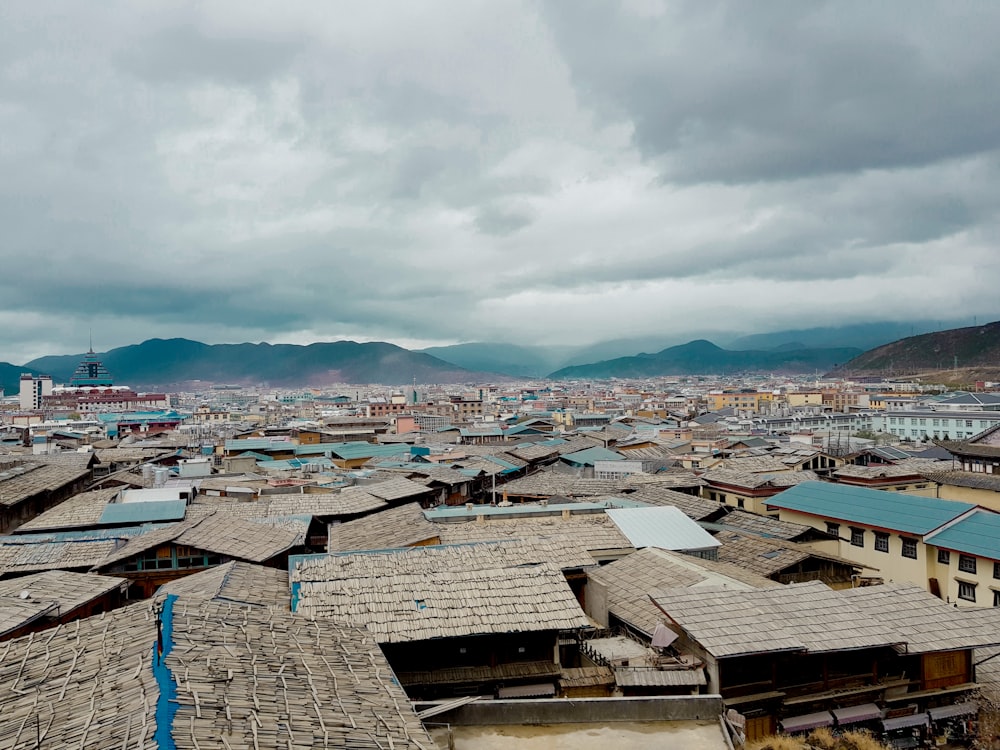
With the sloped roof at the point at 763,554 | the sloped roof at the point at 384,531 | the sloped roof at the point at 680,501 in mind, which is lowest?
the sloped roof at the point at 763,554

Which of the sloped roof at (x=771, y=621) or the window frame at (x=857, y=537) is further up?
the sloped roof at (x=771, y=621)

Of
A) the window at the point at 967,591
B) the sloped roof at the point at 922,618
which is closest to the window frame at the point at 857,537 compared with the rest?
the window at the point at 967,591

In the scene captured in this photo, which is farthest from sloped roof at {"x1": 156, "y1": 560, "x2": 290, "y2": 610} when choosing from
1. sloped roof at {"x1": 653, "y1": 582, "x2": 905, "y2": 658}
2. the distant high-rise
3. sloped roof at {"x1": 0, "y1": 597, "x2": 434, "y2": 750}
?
the distant high-rise

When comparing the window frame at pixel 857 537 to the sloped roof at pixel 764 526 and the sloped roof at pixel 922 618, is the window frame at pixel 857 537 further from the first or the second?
the sloped roof at pixel 922 618

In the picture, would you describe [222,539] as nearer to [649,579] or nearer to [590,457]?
[649,579]

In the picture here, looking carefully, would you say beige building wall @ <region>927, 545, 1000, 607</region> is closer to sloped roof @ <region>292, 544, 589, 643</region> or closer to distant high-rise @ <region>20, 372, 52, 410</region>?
sloped roof @ <region>292, 544, 589, 643</region>

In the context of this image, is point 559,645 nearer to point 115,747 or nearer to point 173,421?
point 115,747

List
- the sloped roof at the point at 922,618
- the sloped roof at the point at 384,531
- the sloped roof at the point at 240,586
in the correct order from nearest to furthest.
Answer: the sloped roof at the point at 922,618, the sloped roof at the point at 240,586, the sloped roof at the point at 384,531
